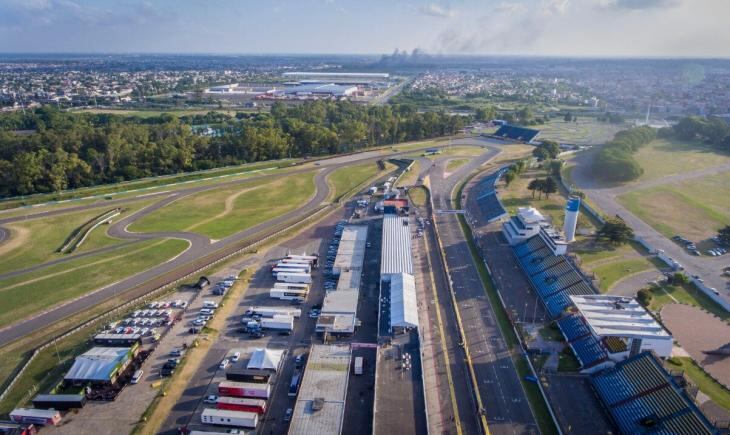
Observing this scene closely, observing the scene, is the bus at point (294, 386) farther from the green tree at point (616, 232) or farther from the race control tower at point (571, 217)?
the green tree at point (616, 232)

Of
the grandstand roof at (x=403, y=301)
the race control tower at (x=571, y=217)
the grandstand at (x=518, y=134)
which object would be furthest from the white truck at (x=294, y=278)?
the grandstand at (x=518, y=134)

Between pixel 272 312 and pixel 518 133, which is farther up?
pixel 518 133

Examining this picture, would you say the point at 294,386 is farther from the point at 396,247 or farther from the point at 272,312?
the point at 396,247

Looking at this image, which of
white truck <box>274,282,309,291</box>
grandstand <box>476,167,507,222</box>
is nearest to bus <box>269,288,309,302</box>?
white truck <box>274,282,309,291</box>

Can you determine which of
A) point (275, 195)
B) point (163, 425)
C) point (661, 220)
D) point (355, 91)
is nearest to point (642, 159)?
point (661, 220)

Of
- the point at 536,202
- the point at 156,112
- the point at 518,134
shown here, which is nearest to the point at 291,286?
the point at 536,202
